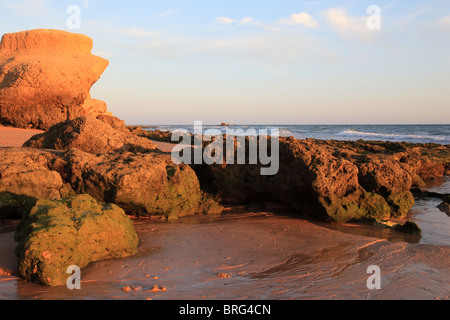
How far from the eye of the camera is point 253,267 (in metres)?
3.97

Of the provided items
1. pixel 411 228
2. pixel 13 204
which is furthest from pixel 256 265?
pixel 13 204

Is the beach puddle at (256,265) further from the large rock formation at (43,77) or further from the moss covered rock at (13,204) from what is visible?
the large rock formation at (43,77)

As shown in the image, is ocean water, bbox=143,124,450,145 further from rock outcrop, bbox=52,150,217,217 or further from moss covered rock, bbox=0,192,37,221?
moss covered rock, bbox=0,192,37,221

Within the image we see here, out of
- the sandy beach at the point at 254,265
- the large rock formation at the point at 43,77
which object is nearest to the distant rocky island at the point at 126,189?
the sandy beach at the point at 254,265

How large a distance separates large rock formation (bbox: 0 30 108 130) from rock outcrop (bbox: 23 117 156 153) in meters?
9.79

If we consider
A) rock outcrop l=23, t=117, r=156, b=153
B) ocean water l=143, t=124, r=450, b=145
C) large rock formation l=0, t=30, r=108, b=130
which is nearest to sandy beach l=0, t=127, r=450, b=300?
rock outcrop l=23, t=117, r=156, b=153

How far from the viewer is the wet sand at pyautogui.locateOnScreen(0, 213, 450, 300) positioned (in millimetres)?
3242

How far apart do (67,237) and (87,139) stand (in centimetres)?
433

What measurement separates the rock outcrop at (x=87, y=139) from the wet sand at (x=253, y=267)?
2.63 meters

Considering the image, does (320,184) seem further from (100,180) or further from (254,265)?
(100,180)

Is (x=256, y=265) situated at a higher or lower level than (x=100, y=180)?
lower

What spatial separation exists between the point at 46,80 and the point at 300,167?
14.8 metres
